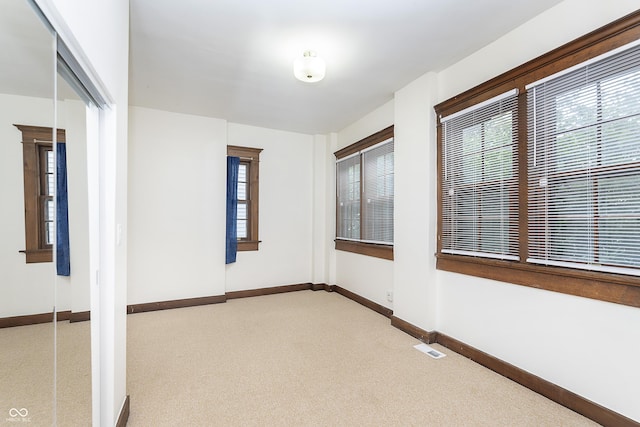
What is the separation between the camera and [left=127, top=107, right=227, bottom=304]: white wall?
4074mm

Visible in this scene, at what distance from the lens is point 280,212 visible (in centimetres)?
514

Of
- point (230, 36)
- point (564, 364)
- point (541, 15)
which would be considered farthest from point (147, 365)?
point (541, 15)

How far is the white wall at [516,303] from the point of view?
184 centimetres

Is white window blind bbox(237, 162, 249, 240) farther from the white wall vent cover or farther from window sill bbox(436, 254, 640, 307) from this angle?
window sill bbox(436, 254, 640, 307)

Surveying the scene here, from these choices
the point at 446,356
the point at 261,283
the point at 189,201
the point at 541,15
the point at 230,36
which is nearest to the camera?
the point at 541,15

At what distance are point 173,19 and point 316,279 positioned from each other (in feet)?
13.6

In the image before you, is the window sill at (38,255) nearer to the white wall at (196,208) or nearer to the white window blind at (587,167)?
the white window blind at (587,167)

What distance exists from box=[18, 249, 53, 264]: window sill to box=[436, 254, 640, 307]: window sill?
2.83 metres

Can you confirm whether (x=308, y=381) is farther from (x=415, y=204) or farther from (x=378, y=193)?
(x=378, y=193)

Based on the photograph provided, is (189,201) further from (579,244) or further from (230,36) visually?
(579,244)

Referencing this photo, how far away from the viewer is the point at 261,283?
4.96 meters

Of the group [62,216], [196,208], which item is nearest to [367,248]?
[196,208]

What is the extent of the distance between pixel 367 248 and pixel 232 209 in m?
2.11

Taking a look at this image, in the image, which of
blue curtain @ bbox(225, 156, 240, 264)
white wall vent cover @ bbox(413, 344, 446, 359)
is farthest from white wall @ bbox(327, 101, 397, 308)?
blue curtain @ bbox(225, 156, 240, 264)
